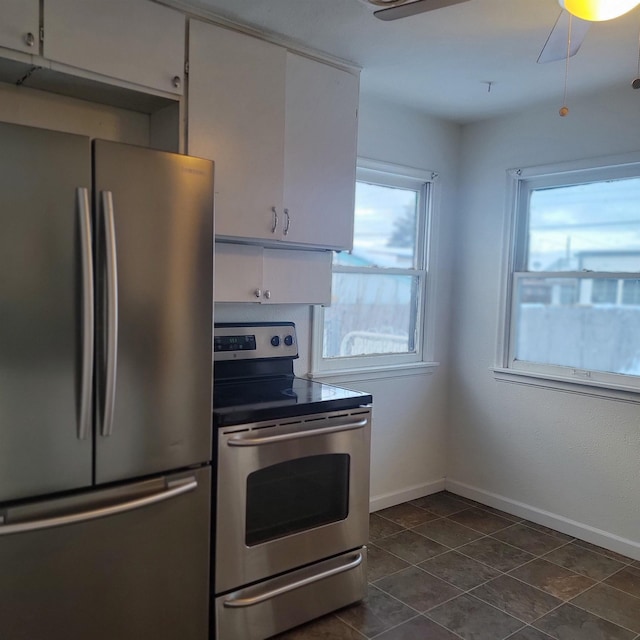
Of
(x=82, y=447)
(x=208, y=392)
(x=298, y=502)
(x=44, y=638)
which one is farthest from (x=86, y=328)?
(x=298, y=502)

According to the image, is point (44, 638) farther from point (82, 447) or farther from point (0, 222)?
point (0, 222)

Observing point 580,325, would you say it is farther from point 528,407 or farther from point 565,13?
point 565,13

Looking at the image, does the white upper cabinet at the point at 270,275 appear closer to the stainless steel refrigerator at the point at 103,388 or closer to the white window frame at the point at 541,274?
the stainless steel refrigerator at the point at 103,388

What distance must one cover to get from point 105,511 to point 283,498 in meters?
0.74

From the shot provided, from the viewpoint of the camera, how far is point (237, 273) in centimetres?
254

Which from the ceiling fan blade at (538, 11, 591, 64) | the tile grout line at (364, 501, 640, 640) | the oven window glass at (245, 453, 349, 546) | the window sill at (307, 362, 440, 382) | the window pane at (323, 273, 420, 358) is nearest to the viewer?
the ceiling fan blade at (538, 11, 591, 64)

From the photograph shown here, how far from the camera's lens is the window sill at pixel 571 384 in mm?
3025

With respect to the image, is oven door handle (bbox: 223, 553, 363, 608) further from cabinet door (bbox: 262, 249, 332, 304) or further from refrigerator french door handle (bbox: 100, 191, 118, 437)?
cabinet door (bbox: 262, 249, 332, 304)

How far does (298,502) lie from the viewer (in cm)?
233

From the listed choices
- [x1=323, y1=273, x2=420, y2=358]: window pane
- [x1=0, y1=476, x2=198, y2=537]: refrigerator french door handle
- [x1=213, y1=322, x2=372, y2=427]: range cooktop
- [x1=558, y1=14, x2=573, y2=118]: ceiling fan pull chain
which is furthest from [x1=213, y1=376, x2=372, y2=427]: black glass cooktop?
[x1=558, y1=14, x2=573, y2=118]: ceiling fan pull chain

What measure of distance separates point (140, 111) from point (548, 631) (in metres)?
2.71

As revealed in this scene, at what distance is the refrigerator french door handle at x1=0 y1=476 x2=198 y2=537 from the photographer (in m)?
1.64

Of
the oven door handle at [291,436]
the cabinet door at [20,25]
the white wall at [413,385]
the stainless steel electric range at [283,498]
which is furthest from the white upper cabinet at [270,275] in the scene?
the cabinet door at [20,25]

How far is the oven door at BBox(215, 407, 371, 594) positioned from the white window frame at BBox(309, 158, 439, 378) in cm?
77
